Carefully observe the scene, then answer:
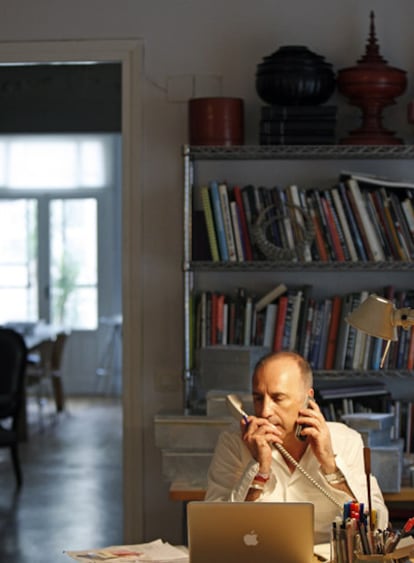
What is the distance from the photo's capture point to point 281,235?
15.0 feet

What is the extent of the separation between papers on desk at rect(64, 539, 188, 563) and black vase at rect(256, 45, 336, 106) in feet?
7.15

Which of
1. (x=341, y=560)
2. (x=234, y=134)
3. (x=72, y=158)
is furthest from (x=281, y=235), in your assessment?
(x=72, y=158)

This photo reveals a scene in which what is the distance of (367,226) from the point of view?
4.53 meters

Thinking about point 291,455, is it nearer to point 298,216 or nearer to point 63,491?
point 298,216

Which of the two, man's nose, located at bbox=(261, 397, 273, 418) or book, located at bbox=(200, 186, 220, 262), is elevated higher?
book, located at bbox=(200, 186, 220, 262)

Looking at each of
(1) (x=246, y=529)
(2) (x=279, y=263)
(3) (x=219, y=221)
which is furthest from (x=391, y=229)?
(1) (x=246, y=529)

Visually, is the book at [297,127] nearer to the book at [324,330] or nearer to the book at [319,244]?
the book at [319,244]

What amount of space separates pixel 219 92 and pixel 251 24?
34 cm

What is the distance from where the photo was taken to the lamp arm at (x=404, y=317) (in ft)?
8.79

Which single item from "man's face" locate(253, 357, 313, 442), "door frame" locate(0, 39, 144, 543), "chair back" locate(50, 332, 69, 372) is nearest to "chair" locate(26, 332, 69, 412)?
"chair back" locate(50, 332, 69, 372)

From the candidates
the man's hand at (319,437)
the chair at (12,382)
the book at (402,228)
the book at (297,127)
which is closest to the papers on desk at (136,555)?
the man's hand at (319,437)

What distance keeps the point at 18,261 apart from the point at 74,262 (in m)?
0.68

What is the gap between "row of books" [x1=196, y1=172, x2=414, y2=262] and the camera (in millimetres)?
4535

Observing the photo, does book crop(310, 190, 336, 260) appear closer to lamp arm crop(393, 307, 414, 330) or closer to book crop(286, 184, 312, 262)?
book crop(286, 184, 312, 262)
